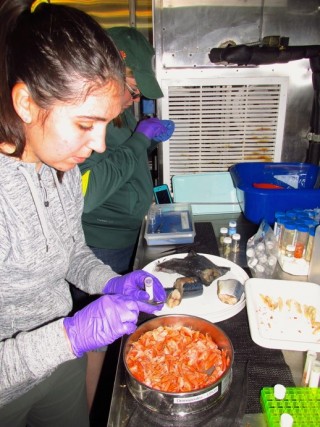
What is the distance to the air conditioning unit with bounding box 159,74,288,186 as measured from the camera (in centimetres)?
200

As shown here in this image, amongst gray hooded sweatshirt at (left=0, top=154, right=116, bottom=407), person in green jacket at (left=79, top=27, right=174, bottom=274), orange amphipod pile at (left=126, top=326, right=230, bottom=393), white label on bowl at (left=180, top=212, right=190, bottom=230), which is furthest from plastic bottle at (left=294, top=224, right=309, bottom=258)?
gray hooded sweatshirt at (left=0, top=154, right=116, bottom=407)

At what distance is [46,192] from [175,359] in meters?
0.60

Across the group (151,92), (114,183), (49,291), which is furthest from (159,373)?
(151,92)

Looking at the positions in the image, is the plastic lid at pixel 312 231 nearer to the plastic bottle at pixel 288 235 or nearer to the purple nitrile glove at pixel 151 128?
the plastic bottle at pixel 288 235

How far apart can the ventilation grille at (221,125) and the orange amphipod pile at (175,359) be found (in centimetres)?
134

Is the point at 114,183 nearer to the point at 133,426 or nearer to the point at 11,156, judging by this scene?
the point at 11,156

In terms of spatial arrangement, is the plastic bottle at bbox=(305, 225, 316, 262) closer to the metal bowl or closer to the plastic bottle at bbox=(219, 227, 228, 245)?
the plastic bottle at bbox=(219, 227, 228, 245)

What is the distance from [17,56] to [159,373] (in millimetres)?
835

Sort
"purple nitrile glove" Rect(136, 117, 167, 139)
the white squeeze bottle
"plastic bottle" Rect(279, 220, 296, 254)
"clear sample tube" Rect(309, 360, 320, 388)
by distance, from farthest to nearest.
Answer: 1. "purple nitrile glove" Rect(136, 117, 167, 139)
2. "plastic bottle" Rect(279, 220, 296, 254)
3. the white squeeze bottle
4. "clear sample tube" Rect(309, 360, 320, 388)

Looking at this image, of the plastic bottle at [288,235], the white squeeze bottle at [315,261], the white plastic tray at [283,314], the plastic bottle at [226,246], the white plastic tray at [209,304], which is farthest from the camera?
the plastic bottle at [226,246]

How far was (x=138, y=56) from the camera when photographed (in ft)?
5.16

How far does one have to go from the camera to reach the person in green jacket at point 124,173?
1.46 meters

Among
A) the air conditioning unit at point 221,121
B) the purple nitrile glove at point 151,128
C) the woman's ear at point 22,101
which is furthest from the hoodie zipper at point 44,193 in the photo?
the air conditioning unit at point 221,121

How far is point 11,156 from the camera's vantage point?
2.88 ft
